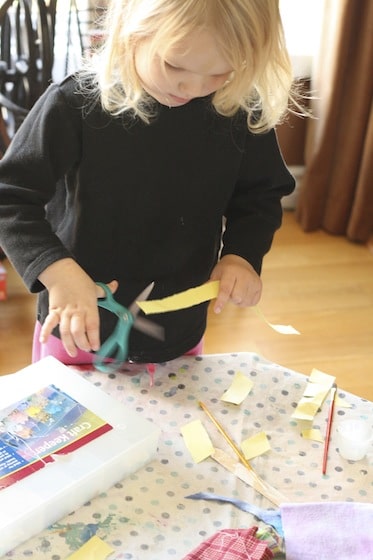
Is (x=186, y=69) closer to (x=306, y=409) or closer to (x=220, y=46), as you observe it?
(x=220, y=46)

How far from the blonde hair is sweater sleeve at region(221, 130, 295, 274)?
0.04m

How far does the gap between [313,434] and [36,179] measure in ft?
1.56

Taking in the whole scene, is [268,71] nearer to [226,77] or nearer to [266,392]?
[226,77]

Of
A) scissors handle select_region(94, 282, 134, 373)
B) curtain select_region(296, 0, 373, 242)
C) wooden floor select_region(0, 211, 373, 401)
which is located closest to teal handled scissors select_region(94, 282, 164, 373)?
scissors handle select_region(94, 282, 134, 373)

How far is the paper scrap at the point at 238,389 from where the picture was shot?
97 cm

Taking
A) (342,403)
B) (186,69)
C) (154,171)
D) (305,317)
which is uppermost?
(186,69)

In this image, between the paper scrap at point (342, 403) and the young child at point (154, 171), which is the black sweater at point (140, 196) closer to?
the young child at point (154, 171)

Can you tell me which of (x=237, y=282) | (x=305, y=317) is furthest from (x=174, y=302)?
(x=305, y=317)

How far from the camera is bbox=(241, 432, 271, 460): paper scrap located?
0.89 meters

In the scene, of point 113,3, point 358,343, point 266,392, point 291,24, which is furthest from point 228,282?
point 291,24

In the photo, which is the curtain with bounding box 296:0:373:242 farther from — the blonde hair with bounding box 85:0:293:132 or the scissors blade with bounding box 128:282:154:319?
the scissors blade with bounding box 128:282:154:319

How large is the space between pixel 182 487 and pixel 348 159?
1.91 metres

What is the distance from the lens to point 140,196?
100cm

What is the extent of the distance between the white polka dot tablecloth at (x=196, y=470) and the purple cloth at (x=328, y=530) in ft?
0.11
